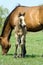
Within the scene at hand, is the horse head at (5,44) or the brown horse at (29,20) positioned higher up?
the brown horse at (29,20)

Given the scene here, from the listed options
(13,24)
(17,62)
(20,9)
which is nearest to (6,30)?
(13,24)

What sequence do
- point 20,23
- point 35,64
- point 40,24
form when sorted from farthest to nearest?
point 40,24 < point 20,23 < point 35,64

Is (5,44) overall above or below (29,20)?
below

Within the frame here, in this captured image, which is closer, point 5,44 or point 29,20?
point 5,44

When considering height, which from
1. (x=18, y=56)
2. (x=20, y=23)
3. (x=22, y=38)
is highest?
(x=20, y=23)

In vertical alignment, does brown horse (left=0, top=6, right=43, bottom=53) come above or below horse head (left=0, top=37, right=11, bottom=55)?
above

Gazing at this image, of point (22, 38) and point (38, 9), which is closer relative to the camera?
point (22, 38)

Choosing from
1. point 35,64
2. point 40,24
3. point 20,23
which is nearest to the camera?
point 35,64

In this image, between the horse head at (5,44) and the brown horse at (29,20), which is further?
the brown horse at (29,20)

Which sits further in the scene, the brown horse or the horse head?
the brown horse

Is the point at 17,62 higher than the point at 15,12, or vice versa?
the point at 15,12

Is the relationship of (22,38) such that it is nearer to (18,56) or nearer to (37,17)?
(18,56)

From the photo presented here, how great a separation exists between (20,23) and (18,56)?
4.70ft

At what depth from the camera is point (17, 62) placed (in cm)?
954
